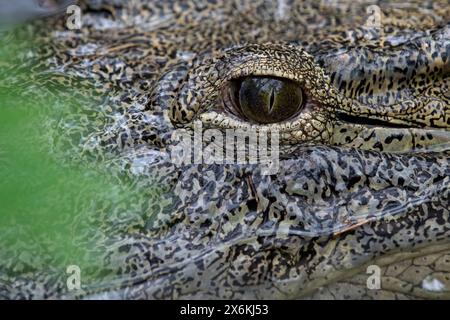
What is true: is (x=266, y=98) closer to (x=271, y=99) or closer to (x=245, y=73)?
(x=271, y=99)

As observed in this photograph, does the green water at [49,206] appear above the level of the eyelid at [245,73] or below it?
below

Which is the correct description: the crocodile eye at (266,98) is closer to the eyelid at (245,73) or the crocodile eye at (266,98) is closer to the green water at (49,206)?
the eyelid at (245,73)

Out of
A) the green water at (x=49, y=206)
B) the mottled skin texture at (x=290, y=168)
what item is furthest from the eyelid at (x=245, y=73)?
the green water at (x=49, y=206)

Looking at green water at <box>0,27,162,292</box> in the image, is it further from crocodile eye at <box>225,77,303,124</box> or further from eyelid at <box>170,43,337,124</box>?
crocodile eye at <box>225,77,303,124</box>

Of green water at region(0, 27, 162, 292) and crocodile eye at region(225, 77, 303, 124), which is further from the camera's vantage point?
crocodile eye at region(225, 77, 303, 124)

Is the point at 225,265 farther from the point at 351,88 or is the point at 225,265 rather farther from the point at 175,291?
the point at 351,88

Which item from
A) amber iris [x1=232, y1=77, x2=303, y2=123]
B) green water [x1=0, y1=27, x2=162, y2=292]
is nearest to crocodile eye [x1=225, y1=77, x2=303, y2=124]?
amber iris [x1=232, y1=77, x2=303, y2=123]
